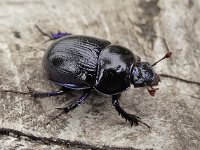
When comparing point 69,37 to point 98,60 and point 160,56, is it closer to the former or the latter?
point 98,60

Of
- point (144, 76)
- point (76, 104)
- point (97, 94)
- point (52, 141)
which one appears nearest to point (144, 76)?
point (144, 76)

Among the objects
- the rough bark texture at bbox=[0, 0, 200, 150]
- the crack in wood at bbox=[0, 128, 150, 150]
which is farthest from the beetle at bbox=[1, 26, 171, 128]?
the crack in wood at bbox=[0, 128, 150, 150]

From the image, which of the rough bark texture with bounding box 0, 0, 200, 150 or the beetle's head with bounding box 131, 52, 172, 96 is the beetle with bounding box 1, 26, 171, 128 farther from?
the rough bark texture with bounding box 0, 0, 200, 150

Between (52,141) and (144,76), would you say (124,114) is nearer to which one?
(144,76)

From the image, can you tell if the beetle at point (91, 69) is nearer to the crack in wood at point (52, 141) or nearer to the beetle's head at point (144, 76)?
the beetle's head at point (144, 76)

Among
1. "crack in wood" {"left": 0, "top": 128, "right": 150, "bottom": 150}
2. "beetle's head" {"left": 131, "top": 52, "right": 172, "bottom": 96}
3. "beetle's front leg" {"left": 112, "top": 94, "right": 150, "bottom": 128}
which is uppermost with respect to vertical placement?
"beetle's head" {"left": 131, "top": 52, "right": 172, "bottom": 96}

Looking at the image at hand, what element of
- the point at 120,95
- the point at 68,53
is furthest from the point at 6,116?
the point at 120,95

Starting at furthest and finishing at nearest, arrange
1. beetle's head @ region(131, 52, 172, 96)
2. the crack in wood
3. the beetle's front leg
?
1. beetle's head @ region(131, 52, 172, 96)
2. the beetle's front leg
3. the crack in wood

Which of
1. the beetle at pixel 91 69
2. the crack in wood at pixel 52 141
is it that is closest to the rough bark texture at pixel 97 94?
the crack in wood at pixel 52 141
